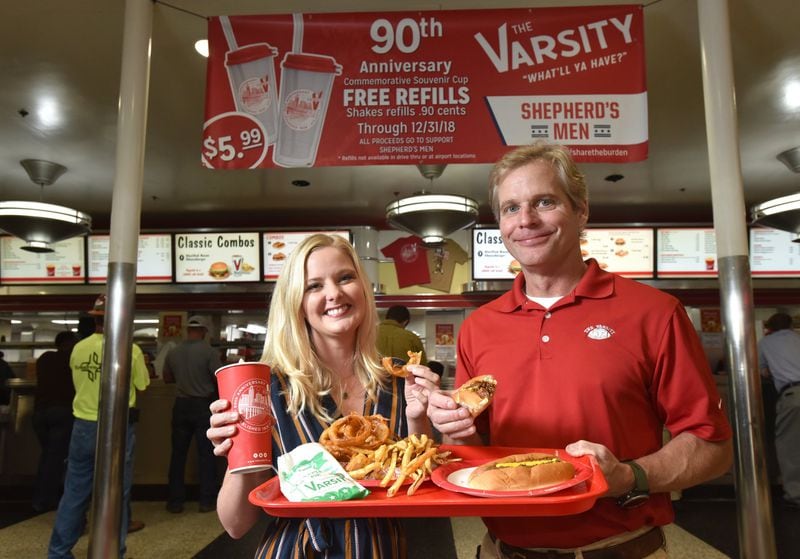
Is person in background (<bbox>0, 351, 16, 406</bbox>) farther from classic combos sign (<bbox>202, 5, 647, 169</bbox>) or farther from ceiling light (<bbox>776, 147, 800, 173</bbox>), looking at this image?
ceiling light (<bbox>776, 147, 800, 173</bbox>)

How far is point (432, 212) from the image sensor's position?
5.47 metres

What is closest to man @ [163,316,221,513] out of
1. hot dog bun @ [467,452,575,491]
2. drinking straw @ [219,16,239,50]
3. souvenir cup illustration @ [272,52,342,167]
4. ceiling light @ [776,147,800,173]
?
souvenir cup illustration @ [272,52,342,167]

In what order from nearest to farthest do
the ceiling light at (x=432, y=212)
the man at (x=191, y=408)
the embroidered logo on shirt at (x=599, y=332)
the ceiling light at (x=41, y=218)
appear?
1. the embroidered logo on shirt at (x=599, y=332)
2. the ceiling light at (x=432, y=212)
3. the ceiling light at (x=41, y=218)
4. the man at (x=191, y=408)

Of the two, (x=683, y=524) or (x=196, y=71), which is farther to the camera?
(x=683, y=524)

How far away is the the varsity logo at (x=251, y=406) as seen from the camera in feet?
4.57

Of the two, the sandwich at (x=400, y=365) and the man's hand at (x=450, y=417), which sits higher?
the sandwich at (x=400, y=365)

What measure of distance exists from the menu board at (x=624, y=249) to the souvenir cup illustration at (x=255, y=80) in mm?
5008

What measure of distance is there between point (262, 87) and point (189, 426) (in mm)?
4418

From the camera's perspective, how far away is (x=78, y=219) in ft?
19.3

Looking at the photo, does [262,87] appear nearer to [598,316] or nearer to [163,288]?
[598,316]

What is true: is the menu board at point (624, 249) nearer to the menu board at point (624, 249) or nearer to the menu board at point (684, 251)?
the menu board at point (624, 249)

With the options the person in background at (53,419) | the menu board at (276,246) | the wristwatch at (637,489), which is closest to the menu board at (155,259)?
the menu board at (276,246)

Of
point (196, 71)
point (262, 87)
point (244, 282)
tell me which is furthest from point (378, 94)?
point (244, 282)

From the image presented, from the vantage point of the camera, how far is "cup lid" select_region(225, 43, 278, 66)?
3053 millimetres
